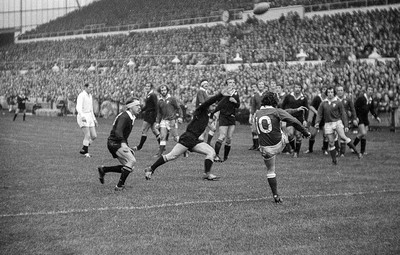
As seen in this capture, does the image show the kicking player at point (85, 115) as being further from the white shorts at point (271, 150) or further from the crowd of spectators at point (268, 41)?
the crowd of spectators at point (268, 41)

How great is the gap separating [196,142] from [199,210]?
3.18 meters

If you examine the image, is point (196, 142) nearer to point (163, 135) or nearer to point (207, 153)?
point (207, 153)

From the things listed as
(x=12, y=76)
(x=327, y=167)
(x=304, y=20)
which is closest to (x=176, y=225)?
(x=327, y=167)

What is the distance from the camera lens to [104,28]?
199 ft

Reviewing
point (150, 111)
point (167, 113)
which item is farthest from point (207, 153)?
point (150, 111)

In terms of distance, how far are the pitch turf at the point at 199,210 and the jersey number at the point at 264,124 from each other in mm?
1080

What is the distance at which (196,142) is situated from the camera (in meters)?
12.6

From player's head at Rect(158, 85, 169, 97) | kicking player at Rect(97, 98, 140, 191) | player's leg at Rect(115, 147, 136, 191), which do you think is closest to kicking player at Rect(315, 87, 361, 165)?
player's head at Rect(158, 85, 169, 97)

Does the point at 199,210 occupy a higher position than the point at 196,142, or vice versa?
the point at 196,142

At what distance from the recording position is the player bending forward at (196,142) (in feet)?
40.4

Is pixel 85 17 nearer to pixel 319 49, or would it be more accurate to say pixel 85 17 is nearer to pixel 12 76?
pixel 12 76

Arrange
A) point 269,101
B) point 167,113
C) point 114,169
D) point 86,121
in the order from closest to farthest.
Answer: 1. point 269,101
2. point 114,169
3. point 167,113
4. point 86,121

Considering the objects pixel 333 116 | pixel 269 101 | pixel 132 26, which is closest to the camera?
pixel 269 101

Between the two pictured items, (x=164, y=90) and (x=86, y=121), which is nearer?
(x=164, y=90)
